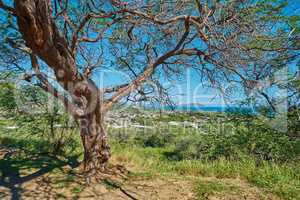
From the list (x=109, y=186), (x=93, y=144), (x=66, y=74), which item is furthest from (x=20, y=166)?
(x=66, y=74)

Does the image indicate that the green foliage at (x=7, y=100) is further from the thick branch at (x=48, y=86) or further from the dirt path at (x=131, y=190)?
the dirt path at (x=131, y=190)

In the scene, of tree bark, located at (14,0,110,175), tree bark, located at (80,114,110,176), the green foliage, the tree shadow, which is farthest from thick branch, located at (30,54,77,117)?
the green foliage

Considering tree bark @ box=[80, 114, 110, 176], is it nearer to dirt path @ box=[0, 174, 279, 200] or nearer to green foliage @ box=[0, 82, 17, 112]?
dirt path @ box=[0, 174, 279, 200]

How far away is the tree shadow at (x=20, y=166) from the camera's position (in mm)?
3628

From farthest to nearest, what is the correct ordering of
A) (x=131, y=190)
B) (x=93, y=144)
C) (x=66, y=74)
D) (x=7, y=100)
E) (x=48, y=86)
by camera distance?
1. (x=7, y=100)
2. (x=48, y=86)
3. (x=93, y=144)
4. (x=131, y=190)
5. (x=66, y=74)

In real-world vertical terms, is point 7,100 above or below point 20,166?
above

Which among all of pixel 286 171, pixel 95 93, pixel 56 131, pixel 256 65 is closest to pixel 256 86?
pixel 256 65

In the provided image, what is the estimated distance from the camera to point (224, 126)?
7.41 m

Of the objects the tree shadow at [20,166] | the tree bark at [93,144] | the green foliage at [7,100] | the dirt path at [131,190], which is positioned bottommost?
the dirt path at [131,190]

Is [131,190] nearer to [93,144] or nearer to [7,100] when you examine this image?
[93,144]

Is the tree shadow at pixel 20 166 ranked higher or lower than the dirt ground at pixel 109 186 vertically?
higher

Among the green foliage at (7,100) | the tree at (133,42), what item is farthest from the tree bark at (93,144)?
the green foliage at (7,100)

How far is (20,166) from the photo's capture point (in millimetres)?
4508

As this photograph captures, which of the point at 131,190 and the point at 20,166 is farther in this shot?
the point at 20,166
